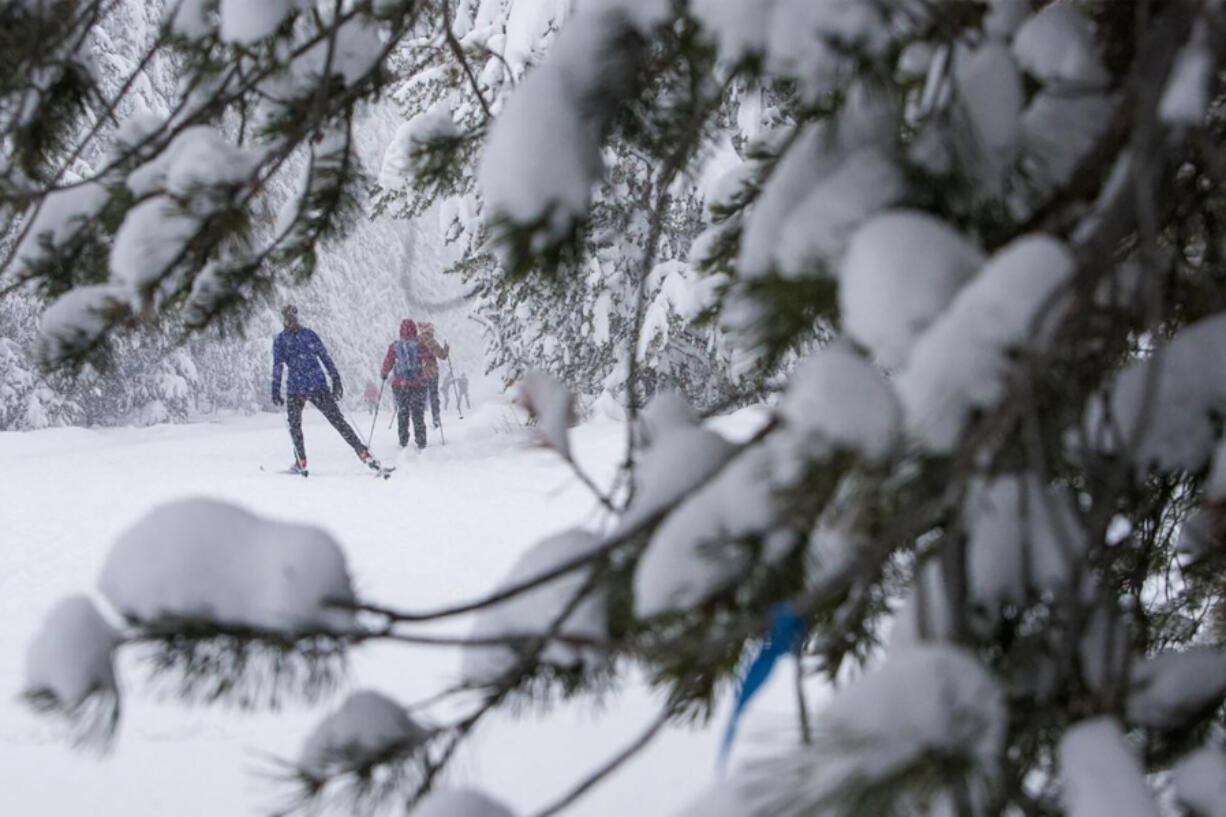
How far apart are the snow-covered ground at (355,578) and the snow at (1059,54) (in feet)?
2.50

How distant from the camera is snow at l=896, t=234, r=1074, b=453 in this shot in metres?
0.74

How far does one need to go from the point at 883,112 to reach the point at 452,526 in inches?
228

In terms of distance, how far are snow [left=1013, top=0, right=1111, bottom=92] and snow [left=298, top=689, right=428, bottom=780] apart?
3.37 feet

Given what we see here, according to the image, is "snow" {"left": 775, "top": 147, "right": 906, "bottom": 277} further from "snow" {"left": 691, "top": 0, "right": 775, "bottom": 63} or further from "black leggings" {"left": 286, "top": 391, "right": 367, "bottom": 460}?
"black leggings" {"left": 286, "top": 391, "right": 367, "bottom": 460}

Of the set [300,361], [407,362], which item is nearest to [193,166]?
[300,361]

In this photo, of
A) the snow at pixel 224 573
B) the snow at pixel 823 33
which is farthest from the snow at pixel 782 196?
the snow at pixel 224 573

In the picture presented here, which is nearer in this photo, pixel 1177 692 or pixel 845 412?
pixel 845 412

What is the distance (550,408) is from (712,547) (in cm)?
47

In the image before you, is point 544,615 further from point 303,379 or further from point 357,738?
point 303,379

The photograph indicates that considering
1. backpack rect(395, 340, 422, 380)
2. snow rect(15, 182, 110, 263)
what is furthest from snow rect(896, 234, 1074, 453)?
backpack rect(395, 340, 422, 380)

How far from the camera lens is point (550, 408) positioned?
1.32 meters

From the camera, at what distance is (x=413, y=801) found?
1172 millimetres

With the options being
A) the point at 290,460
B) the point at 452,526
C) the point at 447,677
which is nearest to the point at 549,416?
the point at 447,677

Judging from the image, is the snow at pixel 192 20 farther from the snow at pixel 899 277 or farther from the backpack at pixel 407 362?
the backpack at pixel 407 362
